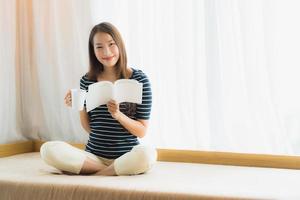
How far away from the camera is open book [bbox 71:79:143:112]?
1664mm

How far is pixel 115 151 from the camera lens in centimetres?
179

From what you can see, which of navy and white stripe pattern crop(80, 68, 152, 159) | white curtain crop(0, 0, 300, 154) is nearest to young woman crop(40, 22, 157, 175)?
navy and white stripe pattern crop(80, 68, 152, 159)

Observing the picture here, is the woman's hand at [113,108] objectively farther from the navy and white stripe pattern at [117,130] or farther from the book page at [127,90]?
the navy and white stripe pattern at [117,130]

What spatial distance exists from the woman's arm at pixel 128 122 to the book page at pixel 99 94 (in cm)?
3

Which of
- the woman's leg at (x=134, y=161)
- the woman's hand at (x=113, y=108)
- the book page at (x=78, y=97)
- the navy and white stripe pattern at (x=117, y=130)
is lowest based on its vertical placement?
Answer: the woman's leg at (x=134, y=161)

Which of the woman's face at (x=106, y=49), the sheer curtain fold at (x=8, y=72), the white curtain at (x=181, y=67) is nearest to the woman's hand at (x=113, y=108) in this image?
the woman's face at (x=106, y=49)

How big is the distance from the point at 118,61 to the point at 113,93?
0.21m

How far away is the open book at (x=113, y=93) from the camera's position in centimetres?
166

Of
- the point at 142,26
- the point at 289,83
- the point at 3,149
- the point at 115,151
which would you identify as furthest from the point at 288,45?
the point at 3,149

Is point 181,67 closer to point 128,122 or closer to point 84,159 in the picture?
point 128,122

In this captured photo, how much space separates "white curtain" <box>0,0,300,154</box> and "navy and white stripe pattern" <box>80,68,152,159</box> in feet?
0.69

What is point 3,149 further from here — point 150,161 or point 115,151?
point 150,161

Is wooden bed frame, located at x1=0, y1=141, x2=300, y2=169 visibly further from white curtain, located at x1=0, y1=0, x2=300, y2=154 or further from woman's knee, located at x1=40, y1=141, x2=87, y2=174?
woman's knee, located at x1=40, y1=141, x2=87, y2=174

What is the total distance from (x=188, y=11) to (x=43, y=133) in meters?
0.97
